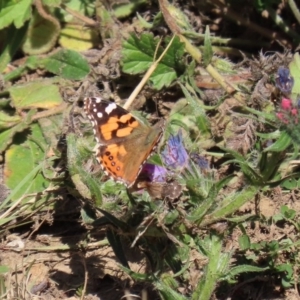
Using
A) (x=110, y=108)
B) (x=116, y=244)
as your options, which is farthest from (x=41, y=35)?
(x=116, y=244)

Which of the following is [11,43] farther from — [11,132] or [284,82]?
[284,82]

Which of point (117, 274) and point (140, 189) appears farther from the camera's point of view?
point (117, 274)

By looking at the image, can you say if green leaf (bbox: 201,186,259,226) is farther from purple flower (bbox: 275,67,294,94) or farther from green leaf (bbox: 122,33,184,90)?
green leaf (bbox: 122,33,184,90)

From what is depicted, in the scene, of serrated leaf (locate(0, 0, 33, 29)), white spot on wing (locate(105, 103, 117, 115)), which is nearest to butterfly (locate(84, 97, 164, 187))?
white spot on wing (locate(105, 103, 117, 115))

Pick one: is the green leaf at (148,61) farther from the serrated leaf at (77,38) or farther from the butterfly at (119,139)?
the butterfly at (119,139)

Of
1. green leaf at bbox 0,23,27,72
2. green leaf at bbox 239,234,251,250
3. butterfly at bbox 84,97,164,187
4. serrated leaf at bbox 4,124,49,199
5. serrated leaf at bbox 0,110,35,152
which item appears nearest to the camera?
butterfly at bbox 84,97,164,187

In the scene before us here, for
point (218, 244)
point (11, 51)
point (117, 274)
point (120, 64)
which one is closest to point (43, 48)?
point (11, 51)

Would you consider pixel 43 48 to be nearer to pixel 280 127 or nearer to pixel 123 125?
pixel 123 125
